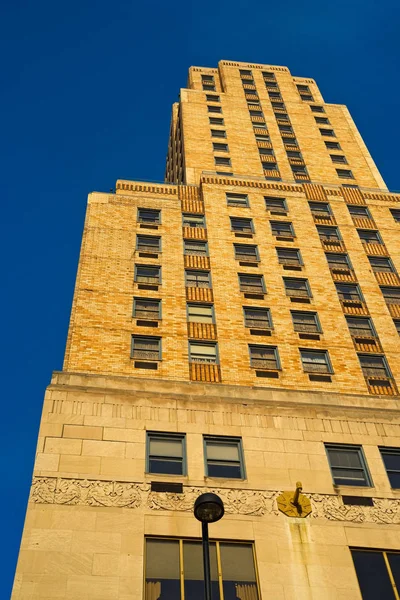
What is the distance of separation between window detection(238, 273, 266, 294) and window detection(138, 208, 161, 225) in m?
6.43

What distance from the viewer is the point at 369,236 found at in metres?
41.7

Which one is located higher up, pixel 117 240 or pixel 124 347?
pixel 117 240

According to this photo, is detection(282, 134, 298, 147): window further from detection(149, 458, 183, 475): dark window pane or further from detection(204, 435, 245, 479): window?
detection(149, 458, 183, 475): dark window pane

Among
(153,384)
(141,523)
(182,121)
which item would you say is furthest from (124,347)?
(182,121)

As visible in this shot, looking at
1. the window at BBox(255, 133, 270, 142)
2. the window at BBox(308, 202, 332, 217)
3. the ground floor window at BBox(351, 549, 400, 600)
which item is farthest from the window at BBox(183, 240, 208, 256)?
the ground floor window at BBox(351, 549, 400, 600)

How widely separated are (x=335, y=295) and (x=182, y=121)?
987 inches

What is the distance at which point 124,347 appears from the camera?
30.4 metres

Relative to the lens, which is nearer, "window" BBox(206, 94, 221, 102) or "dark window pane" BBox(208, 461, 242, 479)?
"dark window pane" BBox(208, 461, 242, 479)

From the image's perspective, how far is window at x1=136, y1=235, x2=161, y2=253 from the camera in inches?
1462

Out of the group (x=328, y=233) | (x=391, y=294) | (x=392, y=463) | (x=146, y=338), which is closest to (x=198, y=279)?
(x=146, y=338)

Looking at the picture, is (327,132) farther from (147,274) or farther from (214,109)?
(147,274)

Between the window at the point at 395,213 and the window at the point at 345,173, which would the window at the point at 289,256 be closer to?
the window at the point at 395,213

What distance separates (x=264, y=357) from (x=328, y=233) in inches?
489

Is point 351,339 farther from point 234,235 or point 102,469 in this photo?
point 102,469
